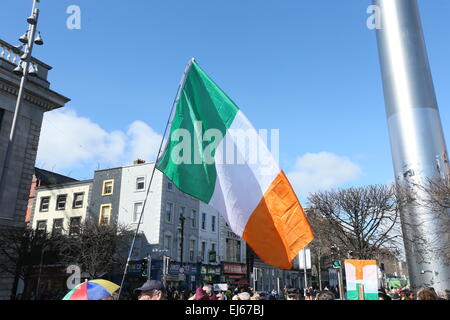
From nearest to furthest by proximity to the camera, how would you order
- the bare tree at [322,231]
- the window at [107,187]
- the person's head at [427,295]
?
the person's head at [427,295] → the bare tree at [322,231] → the window at [107,187]

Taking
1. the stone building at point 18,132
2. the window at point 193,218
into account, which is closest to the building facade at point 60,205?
the window at point 193,218

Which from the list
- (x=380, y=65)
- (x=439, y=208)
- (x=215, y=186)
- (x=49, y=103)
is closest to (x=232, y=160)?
(x=215, y=186)

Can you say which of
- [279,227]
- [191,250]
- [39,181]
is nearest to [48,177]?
[39,181]

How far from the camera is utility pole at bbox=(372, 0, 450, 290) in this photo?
2906cm

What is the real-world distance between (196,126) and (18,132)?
Result: 17.5 m

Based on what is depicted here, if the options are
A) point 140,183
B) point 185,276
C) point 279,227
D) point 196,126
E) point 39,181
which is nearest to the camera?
point 279,227

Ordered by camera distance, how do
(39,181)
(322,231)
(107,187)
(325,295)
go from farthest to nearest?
(39,181)
(107,187)
(322,231)
(325,295)

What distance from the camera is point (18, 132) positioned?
22172 millimetres

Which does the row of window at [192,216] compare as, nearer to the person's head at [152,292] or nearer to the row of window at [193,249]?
Result: the row of window at [193,249]

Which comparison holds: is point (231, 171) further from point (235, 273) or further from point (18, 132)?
point (235, 273)

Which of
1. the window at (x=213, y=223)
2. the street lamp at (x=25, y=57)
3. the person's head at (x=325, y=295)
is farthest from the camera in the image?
the window at (x=213, y=223)

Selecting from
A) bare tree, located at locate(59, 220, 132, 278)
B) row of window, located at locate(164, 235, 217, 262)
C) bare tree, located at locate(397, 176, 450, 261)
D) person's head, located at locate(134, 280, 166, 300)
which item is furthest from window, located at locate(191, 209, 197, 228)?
person's head, located at locate(134, 280, 166, 300)

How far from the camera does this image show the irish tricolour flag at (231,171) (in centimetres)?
745

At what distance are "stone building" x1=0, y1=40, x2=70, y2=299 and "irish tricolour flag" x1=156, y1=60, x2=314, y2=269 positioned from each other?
642 inches
